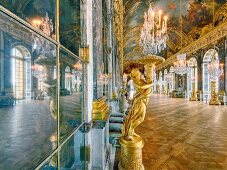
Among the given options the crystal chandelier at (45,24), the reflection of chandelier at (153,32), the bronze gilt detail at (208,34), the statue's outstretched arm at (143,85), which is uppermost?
the bronze gilt detail at (208,34)

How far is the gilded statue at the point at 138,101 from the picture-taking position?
2.77 metres

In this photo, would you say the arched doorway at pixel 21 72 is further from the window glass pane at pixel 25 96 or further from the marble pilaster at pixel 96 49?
the marble pilaster at pixel 96 49

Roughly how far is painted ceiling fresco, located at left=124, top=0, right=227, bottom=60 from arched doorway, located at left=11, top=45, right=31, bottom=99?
17.3 metres

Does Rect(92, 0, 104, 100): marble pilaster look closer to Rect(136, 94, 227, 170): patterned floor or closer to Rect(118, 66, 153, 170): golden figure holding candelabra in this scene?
Rect(118, 66, 153, 170): golden figure holding candelabra

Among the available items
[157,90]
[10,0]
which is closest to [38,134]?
[10,0]

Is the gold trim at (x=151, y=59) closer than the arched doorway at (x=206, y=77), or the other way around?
the gold trim at (x=151, y=59)

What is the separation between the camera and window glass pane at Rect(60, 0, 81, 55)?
5.00ft

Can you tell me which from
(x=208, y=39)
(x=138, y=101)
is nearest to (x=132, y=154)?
(x=138, y=101)

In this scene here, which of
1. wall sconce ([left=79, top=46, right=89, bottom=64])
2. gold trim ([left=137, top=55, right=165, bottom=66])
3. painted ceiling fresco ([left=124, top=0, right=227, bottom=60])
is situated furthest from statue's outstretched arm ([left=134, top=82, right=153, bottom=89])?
painted ceiling fresco ([left=124, top=0, right=227, bottom=60])

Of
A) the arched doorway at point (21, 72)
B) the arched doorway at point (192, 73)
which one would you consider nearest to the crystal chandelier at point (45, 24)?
the arched doorway at point (21, 72)

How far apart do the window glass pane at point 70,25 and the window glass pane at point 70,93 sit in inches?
5.1

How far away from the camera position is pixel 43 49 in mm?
1064

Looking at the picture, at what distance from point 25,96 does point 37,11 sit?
1.56 feet

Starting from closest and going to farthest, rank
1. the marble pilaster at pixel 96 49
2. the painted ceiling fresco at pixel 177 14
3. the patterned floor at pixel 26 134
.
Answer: the patterned floor at pixel 26 134
the marble pilaster at pixel 96 49
the painted ceiling fresco at pixel 177 14
